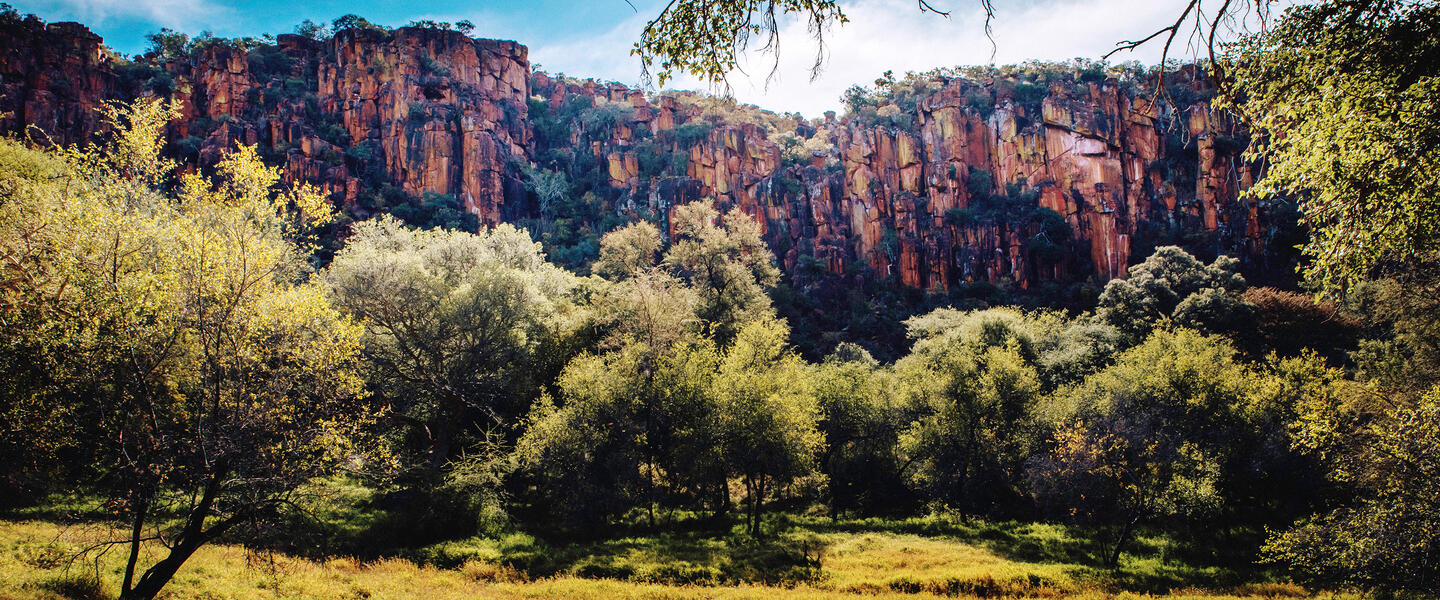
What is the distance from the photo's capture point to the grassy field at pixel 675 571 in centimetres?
1158

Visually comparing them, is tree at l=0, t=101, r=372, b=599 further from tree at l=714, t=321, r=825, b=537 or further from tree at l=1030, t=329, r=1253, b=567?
tree at l=1030, t=329, r=1253, b=567

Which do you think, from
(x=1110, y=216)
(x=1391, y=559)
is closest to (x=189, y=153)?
(x=1391, y=559)

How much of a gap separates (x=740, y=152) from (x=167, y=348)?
6957 cm

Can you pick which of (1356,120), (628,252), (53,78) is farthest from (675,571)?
(53,78)

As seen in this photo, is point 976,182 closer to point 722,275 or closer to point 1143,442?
point 722,275

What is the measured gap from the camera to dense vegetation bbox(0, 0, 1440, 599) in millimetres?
8633

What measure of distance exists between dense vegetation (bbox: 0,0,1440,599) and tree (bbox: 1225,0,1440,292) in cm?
4

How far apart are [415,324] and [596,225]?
47.1 m

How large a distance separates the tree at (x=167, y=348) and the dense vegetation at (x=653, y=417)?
0.23 feet

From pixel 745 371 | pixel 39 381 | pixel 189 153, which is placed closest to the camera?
pixel 39 381

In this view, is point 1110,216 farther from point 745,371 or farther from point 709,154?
point 745,371

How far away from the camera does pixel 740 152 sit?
74.4m

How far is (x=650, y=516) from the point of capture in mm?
22688

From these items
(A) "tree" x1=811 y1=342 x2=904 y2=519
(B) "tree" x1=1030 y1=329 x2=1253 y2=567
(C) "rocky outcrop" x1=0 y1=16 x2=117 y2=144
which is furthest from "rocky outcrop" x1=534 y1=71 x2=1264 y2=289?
(C) "rocky outcrop" x1=0 y1=16 x2=117 y2=144
